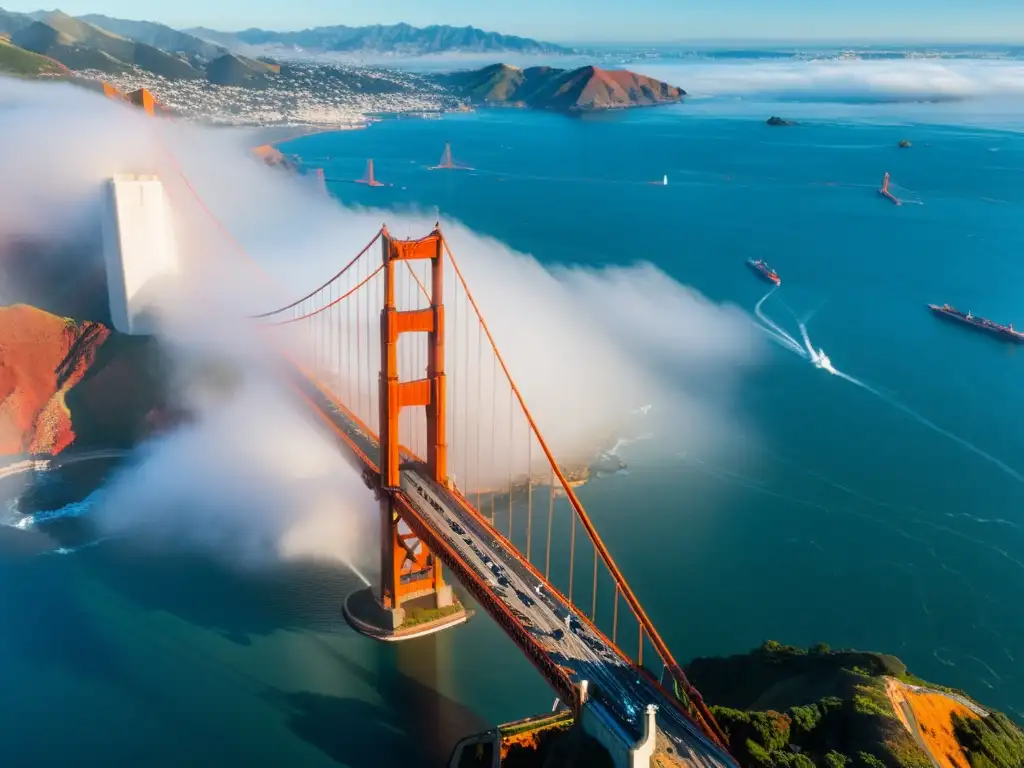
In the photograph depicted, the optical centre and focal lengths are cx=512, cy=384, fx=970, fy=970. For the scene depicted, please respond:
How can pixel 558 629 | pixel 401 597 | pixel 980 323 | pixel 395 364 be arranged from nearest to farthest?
pixel 558 629 → pixel 395 364 → pixel 401 597 → pixel 980 323

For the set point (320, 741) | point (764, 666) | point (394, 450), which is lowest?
point (320, 741)

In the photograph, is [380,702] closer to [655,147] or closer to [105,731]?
[105,731]

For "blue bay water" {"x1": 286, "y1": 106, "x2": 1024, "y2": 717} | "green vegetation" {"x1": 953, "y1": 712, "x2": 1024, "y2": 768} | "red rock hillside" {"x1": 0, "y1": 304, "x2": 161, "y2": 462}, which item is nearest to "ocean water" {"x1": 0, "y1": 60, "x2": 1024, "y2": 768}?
"blue bay water" {"x1": 286, "y1": 106, "x2": 1024, "y2": 717}

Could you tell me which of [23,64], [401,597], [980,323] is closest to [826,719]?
[401,597]

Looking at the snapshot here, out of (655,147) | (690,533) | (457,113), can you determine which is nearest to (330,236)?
(690,533)

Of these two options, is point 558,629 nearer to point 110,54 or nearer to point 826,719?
point 826,719

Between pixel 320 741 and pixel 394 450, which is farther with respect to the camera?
pixel 394 450

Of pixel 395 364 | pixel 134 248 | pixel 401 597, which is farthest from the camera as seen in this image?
pixel 134 248
